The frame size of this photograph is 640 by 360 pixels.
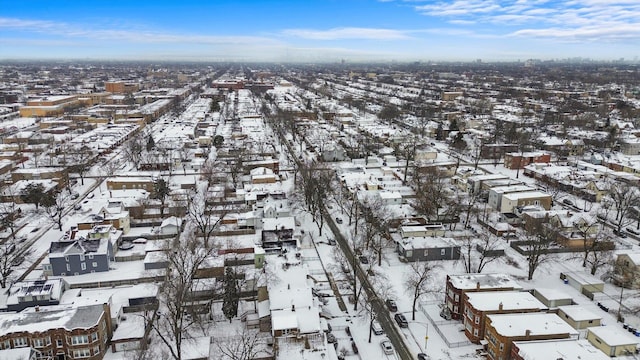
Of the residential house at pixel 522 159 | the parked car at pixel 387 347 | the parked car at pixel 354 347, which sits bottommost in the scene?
the parked car at pixel 354 347

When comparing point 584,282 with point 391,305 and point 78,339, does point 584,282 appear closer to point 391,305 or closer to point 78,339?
point 391,305

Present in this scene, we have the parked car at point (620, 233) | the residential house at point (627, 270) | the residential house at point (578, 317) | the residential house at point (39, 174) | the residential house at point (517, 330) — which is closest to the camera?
the residential house at point (517, 330)

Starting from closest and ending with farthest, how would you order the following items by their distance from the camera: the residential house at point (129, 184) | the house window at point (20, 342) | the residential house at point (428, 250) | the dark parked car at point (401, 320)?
the house window at point (20, 342)
the dark parked car at point (401, 320)
the residential house at point (428, 250)
the residential house at point (129, 184)

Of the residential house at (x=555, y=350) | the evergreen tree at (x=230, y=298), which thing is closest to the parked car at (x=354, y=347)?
the evergreen tree at (x=230, y=298)

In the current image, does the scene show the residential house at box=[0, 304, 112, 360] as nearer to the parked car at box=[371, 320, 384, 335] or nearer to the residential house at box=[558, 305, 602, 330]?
the parked car at box=[371, 320, 384, 335]

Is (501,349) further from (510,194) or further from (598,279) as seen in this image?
(510,194)

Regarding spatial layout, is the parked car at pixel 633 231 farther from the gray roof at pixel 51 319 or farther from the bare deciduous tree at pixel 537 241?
the gray roof at pixel 51 319

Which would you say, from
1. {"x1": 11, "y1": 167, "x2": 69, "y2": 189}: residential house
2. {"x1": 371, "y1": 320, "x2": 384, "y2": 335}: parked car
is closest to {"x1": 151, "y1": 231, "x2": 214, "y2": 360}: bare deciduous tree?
{"x1": 371, "y1": 320, "x2": 384, "y2": 335}: parked car
